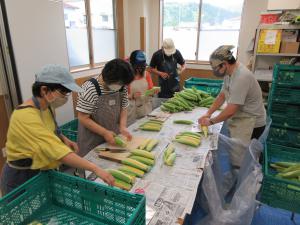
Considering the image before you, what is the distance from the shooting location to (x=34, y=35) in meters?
2.55

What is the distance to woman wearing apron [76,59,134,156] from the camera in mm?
1663

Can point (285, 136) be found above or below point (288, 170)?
below

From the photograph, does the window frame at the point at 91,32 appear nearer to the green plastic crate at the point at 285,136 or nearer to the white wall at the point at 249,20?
the white wall at the point at 249,20

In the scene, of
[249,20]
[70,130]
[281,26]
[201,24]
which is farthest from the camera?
[201,24]

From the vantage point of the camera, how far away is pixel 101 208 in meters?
1.01

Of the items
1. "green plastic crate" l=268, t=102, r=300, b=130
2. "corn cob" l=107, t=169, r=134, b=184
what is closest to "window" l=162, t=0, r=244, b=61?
"green plastic crate" l=268, t=102, r=300, b=130

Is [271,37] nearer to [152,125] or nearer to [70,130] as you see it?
[152,125]

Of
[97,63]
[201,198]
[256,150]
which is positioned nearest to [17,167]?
[201,198]

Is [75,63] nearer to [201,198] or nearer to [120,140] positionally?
[120,140]

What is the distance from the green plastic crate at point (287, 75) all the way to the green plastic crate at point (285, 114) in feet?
1.12

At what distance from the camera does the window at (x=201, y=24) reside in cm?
492

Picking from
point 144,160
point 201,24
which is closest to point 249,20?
point 201,24

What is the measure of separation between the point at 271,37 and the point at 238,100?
7.28 ft

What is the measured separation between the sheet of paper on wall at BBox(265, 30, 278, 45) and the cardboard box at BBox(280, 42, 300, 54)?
16 centimetres
